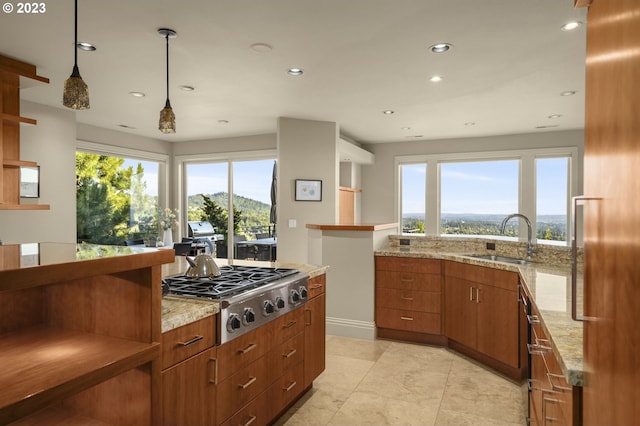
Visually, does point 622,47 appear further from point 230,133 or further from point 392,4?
point 230,133

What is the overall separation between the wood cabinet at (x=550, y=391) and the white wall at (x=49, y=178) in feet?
17.0

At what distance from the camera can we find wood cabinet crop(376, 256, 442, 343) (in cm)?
396

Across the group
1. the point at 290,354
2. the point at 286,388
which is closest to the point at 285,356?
the point at 290,354

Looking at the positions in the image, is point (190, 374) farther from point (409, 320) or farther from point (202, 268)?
point (409, 320)

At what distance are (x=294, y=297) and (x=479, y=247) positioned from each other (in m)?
2.35

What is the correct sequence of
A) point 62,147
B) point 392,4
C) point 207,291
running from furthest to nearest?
point 62,147 < point 392,4 < point 207,291

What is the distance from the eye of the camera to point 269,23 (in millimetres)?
2670

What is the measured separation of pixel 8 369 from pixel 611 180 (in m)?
1.55

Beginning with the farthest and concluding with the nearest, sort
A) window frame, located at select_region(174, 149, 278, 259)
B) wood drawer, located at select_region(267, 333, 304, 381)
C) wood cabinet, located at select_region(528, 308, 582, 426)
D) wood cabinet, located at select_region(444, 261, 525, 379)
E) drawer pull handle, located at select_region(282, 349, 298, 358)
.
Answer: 1. window frame, located at select_region(174, 149, 278, 259)
2. wood cabinet, located at select_region(444, 261, 525, 379)
3. drawer pull handle, located at select_region(282, 349, 298, 358)
4. wood drawer, located at select_region(267, 333, 304, 381)
5. wood cabinet, located at select_region(528, 308, 582, 426)

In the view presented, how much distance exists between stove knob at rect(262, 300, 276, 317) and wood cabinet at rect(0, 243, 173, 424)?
76cm

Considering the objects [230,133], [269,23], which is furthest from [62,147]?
[269,23]

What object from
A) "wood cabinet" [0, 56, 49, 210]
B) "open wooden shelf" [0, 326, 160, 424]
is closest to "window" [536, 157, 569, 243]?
"open wooden shelf" [0, 326, 160, 424]

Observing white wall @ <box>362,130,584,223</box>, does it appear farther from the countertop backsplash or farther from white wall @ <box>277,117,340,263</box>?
the countertop backsplash

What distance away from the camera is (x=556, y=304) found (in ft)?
6.16
